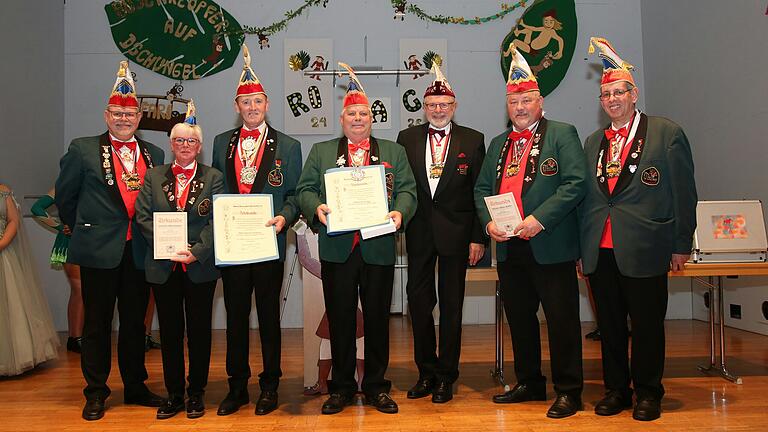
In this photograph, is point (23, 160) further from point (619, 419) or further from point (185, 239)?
point (619, 419)

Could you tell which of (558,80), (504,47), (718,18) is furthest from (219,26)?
(718,18)

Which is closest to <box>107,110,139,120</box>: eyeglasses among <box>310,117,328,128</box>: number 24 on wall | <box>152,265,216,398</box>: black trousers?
<box>152,265,216,398</box>: black trousers

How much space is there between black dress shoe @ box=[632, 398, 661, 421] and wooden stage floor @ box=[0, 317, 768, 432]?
0.04m

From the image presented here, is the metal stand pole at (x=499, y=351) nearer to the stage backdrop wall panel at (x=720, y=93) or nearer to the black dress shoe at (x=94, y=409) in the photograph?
the black dress shoe at (x=94, y=409)

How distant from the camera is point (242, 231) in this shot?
3240 mm

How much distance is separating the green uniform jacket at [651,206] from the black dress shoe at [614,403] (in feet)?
2.13

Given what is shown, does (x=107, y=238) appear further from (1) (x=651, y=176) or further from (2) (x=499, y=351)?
(1) (x=651, y=176)

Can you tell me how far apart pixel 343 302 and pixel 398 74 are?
4.04 m

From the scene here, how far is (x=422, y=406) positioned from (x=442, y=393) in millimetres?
146

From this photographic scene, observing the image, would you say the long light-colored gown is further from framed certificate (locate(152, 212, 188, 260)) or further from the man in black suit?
the man in black suit

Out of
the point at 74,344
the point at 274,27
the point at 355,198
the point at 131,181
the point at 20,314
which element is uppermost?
→ the point at 274,27

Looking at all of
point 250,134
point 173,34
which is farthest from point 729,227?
point 173,34

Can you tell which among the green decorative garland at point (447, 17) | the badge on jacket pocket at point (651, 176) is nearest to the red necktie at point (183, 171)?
the badge on jacket pocket at point (651, 176)

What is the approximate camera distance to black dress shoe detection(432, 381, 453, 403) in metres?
3.49
